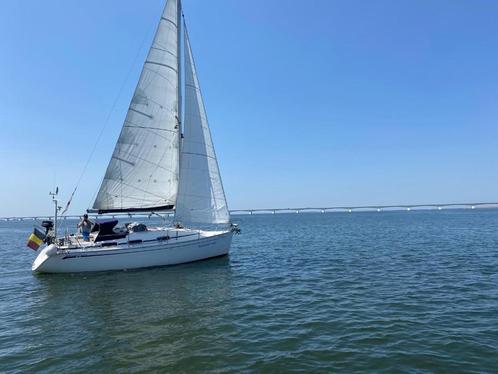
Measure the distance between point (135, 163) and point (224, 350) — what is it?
58.1 ft

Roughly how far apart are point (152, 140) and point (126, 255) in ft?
27.1

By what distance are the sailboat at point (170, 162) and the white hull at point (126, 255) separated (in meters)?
0.09

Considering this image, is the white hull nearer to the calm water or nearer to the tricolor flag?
the tricolor flag

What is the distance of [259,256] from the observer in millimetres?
28078

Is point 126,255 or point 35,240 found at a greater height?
point 35,240

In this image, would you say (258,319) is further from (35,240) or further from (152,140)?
(152,140)

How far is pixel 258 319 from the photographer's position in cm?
1193

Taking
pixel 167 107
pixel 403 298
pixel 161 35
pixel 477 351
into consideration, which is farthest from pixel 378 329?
pixel 161 35

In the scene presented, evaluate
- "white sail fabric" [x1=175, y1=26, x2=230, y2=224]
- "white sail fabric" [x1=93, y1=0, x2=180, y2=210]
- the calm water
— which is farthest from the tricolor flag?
"white sail fabric" [x1=175, y1=26, x2=230, y2=224]

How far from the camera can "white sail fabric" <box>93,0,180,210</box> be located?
24125 millimetres

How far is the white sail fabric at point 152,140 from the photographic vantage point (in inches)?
950

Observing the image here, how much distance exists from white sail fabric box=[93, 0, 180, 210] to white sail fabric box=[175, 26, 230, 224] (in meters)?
0.79

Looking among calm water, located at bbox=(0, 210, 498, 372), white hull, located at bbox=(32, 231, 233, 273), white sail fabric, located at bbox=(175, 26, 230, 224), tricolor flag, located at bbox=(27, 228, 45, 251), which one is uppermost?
white sail fabric, located at bbox=(175, 26, 230, 224)

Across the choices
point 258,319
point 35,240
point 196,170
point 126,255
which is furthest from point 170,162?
point 258,319
